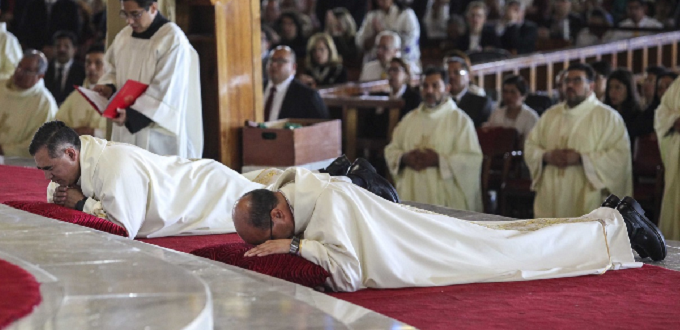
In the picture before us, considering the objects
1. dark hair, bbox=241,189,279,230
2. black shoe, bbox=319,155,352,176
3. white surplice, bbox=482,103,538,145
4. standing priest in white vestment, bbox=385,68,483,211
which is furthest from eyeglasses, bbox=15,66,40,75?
dark hair, bbox=241,189,279,230

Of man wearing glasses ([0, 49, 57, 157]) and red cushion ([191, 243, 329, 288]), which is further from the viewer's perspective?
man wearing glasses ([0, 49, 57, 157])

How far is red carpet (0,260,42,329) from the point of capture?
9.04 ft

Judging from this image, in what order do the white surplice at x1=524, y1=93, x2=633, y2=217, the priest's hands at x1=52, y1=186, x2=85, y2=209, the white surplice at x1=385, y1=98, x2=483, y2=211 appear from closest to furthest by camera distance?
the priest's hands at x1=52, y1=186, x2=85, y2=209 → the white surplice at x1=524, y1=93, x2=633, y2=217 → the white surplice at x1=385, y1=98, x2=483, y2=211

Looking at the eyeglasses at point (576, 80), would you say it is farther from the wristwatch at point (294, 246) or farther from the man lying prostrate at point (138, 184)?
the wristwatch at point (294, 246)

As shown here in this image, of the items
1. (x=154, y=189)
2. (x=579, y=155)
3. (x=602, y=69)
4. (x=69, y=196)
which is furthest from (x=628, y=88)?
(x=69, y=196)

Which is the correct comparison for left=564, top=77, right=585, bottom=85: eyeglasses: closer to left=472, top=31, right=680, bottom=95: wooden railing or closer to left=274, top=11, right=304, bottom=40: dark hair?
left=472, top=31, right=680, bottom=95: wooden railing

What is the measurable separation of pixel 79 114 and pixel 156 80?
7.74 ft

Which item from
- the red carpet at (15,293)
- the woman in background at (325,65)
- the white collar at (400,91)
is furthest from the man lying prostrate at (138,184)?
the woman in background at (325,65)

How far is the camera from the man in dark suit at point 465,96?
896cm

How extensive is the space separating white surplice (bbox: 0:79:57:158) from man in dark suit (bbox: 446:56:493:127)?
3414 mm

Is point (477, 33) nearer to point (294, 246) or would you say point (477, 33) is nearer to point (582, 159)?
point (582, 159)

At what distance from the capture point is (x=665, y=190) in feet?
24.7

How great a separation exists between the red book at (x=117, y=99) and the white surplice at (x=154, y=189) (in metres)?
1.11

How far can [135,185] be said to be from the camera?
502 cm
